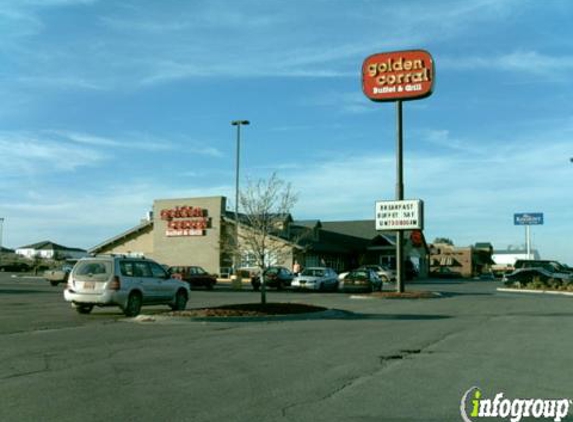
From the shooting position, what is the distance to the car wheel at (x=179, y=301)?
21561 mm

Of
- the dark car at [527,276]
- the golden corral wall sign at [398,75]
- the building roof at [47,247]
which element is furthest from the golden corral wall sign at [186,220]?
the building roof at [47,247]

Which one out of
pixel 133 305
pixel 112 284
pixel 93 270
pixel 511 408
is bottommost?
pixel 511 408

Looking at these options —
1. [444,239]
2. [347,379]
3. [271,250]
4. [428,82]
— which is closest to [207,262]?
[428,82]

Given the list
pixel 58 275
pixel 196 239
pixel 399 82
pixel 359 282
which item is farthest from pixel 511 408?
pixel 196 239

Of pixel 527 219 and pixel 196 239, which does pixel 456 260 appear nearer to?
pixel 527 219

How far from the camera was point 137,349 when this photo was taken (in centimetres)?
1240

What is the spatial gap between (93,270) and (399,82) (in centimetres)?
2062

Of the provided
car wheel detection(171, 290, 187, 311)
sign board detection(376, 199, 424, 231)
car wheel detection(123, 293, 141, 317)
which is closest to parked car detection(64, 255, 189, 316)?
car wheel detection(123, 293, 141, 317)

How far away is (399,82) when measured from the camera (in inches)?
1377

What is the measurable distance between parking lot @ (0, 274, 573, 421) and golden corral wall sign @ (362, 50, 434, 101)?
1854cm

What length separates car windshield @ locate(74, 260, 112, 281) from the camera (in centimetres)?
1909

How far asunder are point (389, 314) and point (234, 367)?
11.6 meters

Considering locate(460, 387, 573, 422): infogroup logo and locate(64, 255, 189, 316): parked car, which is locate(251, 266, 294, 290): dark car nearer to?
locate(64, 255, 189, 316): parked car

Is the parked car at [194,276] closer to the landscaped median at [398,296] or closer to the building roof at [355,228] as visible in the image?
the landscaped median at [398,296]
